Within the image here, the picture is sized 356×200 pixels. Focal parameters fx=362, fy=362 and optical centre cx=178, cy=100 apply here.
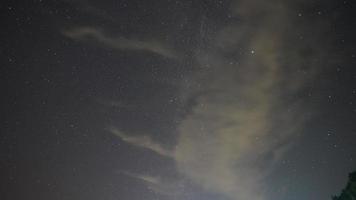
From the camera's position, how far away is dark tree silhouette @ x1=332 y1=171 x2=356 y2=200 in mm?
34094

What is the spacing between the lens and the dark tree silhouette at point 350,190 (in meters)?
34.1

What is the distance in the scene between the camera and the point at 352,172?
35344 millimetres

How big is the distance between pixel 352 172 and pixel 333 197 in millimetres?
3188

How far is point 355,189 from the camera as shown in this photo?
1341 inches

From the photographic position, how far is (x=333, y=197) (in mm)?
36250

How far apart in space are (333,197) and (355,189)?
2.80 metres

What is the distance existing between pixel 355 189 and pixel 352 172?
1885 mm

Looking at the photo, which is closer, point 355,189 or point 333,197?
point 355,189

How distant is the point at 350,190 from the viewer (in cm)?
Result: 3441
